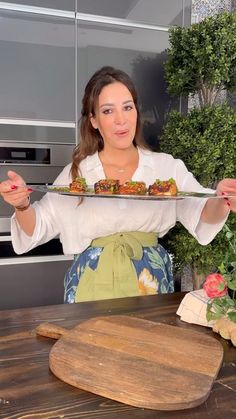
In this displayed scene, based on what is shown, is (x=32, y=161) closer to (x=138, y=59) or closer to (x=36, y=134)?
(x=36, y=134)

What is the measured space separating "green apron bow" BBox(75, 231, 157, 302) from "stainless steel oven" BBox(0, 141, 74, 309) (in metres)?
0.83

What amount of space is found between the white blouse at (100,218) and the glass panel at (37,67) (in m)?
0.74

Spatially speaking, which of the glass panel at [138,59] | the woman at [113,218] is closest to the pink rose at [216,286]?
the woman at [113,218]

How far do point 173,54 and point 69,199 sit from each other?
1033 mm

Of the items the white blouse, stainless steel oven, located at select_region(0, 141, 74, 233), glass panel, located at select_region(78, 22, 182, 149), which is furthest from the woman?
glass panel, located at select_region(78, 22, 182, 149)

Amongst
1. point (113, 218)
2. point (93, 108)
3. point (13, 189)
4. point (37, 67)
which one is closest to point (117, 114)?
point (93, 108)

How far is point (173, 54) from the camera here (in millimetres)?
2029

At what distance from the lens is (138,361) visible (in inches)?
26.9

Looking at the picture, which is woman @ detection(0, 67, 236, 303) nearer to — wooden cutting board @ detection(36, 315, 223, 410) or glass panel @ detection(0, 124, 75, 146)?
wooden cutting board @ detection(36, 315, 223, 410)

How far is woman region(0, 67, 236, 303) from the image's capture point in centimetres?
129

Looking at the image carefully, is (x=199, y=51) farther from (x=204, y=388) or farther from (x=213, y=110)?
(x=204, y=388)

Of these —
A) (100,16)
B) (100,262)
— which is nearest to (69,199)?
(100,262)

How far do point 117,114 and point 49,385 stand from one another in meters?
0.92

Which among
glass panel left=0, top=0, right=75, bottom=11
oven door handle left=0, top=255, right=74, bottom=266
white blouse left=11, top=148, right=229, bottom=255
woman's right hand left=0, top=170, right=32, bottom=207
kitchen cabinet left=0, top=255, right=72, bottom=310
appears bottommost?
kitchen cabinet left=0, top=255, right=72, bottom=310
